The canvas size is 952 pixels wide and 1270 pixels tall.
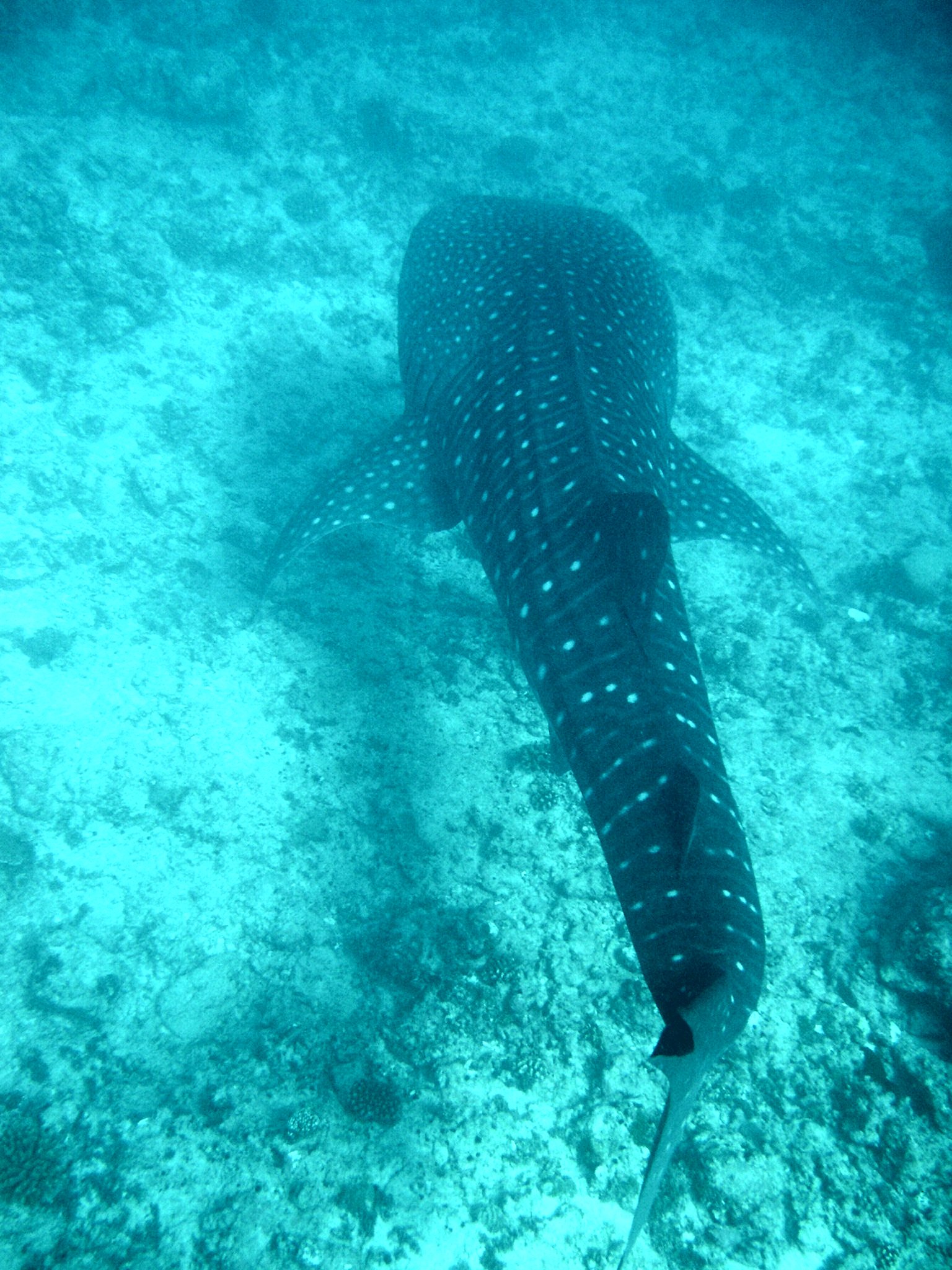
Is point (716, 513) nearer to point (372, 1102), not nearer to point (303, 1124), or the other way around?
point (372, 1102)

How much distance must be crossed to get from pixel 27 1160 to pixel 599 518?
188 inches

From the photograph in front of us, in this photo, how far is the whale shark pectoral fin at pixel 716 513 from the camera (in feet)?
17.7

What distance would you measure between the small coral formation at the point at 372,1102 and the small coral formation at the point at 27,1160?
1.61 metres

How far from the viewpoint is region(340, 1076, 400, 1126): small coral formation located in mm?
3791

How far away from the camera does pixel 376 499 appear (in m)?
5.34

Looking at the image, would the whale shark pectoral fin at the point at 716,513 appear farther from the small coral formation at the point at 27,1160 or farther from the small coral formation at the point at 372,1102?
the small coral formation at the point at 27,1160

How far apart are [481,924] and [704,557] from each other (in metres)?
4.55

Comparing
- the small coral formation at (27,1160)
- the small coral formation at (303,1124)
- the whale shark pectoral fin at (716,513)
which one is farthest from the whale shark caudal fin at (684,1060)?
the whale shark pectoral fin at (716,513)

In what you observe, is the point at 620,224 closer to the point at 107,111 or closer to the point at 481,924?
the point at 481,924

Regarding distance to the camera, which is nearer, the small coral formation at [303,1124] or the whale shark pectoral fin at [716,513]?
the small coral formation at [303,1124]

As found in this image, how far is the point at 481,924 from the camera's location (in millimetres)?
4496

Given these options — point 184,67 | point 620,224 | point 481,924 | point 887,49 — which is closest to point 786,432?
point 620,224

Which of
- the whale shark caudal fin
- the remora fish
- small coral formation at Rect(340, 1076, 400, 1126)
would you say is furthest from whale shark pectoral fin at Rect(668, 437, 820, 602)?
small coral formation at Rect(340, 1076, 400, 1126)

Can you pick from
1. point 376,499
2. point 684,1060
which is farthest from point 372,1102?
point 376,499
